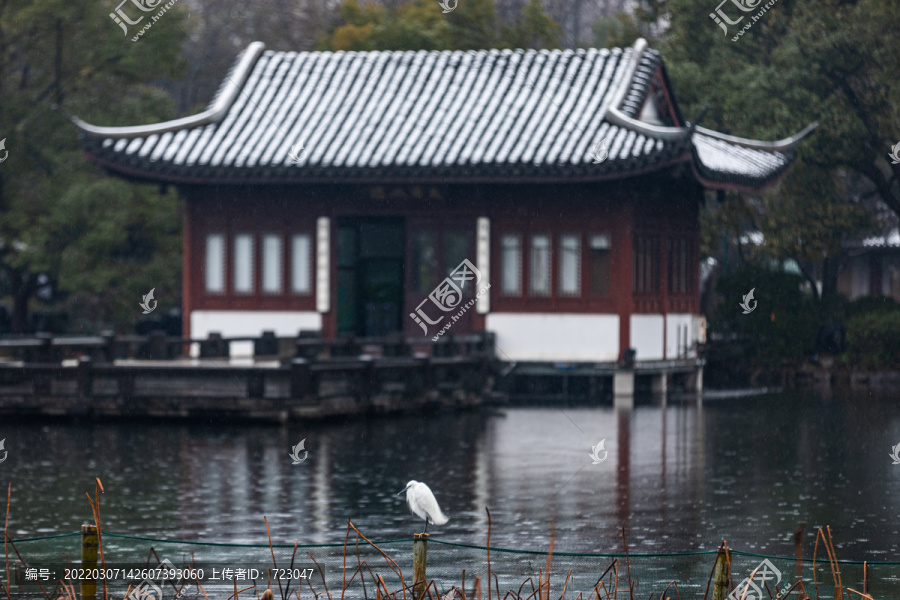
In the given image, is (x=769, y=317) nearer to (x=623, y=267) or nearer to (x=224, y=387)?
(x=623, y=267)

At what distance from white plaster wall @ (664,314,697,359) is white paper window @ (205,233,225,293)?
863cm

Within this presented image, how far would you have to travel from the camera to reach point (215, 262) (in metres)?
28.9

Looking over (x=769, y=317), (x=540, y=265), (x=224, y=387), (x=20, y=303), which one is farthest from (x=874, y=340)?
(x=20, y=303)

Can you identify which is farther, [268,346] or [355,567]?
[268,346]

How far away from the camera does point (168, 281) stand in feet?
109

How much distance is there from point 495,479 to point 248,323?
14701 millimetres

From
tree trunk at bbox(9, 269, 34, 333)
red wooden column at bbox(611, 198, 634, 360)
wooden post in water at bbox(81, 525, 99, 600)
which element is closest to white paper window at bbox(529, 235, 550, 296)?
red wooden column at bbox(611, 198, 634, 360)

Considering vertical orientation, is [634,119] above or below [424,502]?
above

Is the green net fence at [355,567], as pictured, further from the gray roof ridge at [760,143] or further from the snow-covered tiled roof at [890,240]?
the snow-covered tiled roof at [890,240]

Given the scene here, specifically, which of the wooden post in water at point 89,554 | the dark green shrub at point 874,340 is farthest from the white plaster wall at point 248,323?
the wooden post in water at point 89,554

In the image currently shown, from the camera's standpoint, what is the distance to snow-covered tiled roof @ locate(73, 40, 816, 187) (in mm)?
26234

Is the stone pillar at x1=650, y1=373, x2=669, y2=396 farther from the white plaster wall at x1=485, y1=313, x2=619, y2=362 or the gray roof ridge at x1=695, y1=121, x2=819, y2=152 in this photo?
the gray roof ridge at x1=695, y1=121, x2=819, y2=152

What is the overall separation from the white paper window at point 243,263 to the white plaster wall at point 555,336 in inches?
189

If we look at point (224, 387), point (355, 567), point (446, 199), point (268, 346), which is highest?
point (446, 199)
